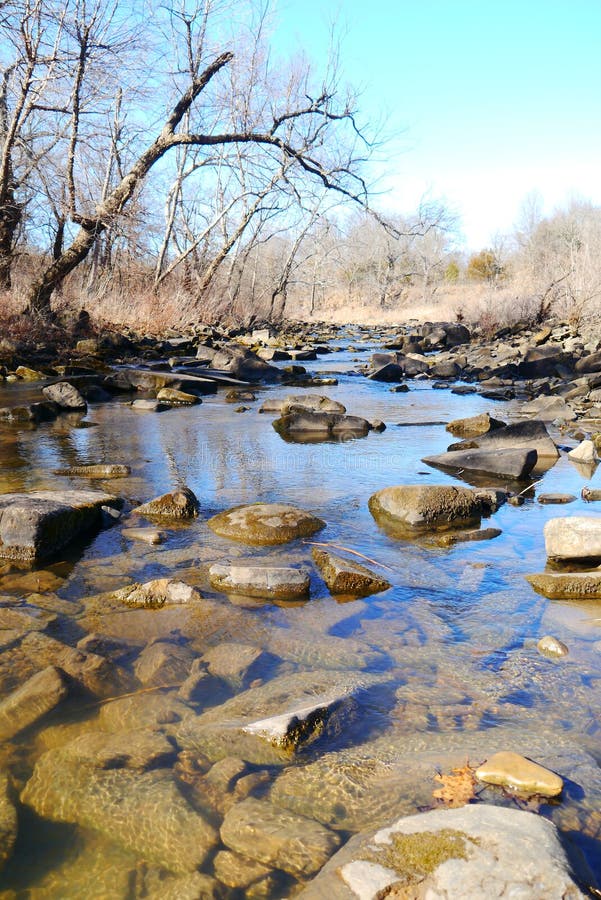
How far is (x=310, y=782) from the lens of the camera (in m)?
2.18

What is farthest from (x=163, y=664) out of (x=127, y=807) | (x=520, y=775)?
(x=520, y=775)

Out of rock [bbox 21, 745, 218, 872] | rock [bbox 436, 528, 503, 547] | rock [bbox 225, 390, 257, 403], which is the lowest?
rock [bbox 21, 745, 218, 872]

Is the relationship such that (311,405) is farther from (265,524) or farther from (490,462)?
(265,524)

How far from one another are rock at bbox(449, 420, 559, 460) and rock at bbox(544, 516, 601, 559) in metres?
2.97

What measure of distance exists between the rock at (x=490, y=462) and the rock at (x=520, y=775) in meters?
4.31

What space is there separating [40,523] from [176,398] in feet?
24.5

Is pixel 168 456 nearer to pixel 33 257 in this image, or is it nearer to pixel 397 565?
pixel 397 565

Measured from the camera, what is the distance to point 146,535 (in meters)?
4.50

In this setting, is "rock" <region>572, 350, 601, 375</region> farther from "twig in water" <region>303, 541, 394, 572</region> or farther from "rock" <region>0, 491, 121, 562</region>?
"rock" <region>0, 491, 121, 562</region>

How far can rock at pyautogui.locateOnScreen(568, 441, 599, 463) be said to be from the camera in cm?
677

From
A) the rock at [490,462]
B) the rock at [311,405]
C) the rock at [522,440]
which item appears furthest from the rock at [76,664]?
the rock at [311,405]

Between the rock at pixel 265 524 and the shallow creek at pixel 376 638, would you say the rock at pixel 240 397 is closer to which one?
the shallow creek at pixel 376 638

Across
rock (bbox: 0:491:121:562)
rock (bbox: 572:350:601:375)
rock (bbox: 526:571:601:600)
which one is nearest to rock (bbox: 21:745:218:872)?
rock (bbox: 0:491:121:562)

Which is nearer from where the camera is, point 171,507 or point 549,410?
point 171,507
